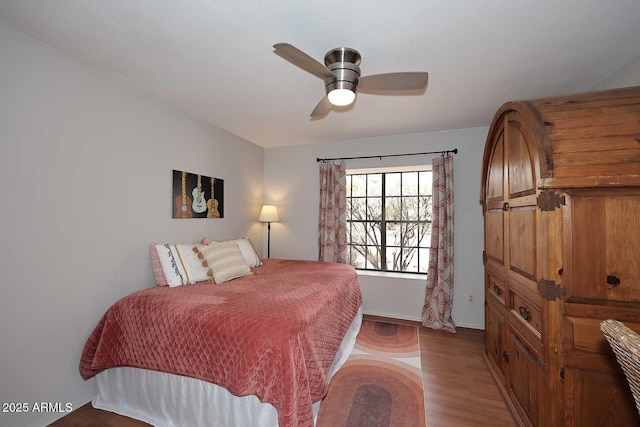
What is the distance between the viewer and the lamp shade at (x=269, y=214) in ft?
13.2

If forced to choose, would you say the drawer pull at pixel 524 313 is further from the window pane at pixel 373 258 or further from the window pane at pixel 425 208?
the window pane at pixel 373 258

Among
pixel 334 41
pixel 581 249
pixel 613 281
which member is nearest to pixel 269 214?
pixel 334 41

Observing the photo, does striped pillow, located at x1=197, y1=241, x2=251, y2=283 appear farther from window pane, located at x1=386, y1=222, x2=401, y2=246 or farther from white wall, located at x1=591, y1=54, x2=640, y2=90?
white wall, located at x1=591, y1=54, x2=640, y2=90

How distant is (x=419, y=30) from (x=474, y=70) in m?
0.75

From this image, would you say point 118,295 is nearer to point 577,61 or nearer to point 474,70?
point 474,70

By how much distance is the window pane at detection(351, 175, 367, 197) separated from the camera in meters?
4.19

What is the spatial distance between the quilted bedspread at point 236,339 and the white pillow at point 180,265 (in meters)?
0.17

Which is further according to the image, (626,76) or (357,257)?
(357,257)

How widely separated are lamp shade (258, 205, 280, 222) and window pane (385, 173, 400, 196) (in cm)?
175

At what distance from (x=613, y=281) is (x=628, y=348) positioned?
0.86 metres

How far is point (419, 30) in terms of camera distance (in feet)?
5.14

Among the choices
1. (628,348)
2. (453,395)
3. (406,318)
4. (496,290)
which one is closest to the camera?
(628,348)

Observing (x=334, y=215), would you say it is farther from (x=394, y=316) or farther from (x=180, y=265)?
(x=180, y=265)

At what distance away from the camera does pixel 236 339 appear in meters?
1.48
